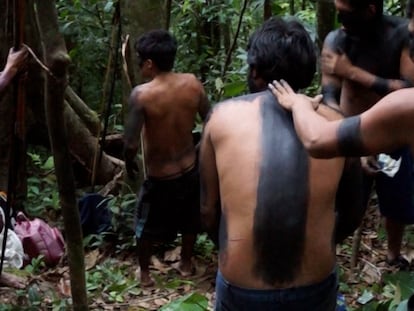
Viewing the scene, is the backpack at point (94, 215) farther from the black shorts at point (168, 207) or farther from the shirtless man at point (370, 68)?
the shirtless man at point (370, 68)

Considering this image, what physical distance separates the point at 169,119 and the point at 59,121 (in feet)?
6.94

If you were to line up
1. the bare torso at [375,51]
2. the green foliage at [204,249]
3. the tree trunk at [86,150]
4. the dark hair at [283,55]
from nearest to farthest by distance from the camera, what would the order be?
the dark hair at [283,55], the bare torso at [375,51], the green foliage at [204,249], the tree trunk at [86,150]

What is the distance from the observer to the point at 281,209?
8.90ft

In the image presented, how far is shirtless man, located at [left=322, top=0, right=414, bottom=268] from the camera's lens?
4301 mm

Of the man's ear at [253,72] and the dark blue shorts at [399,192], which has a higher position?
the man's ear at [253,72]

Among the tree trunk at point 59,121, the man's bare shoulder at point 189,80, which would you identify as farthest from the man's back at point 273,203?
the man's bare shoulder at point 189,80

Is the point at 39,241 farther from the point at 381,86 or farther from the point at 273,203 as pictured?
the point at 273,203

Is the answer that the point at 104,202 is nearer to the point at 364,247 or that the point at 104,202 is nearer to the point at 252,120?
the point at 364,247

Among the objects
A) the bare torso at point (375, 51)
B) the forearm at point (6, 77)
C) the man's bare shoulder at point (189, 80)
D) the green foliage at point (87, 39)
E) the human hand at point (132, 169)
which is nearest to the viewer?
the forearm at point (6, 77)

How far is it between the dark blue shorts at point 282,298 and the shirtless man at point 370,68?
1.49 metres

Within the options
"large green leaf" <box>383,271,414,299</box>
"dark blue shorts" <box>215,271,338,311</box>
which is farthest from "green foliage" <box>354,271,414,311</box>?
"dark blue shorts" <box>215,271,338,311</box>

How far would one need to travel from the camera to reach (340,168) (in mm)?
2814

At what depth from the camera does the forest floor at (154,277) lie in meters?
4.80

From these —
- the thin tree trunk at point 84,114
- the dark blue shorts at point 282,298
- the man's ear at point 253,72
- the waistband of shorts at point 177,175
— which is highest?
the man's ear at point 253,72
